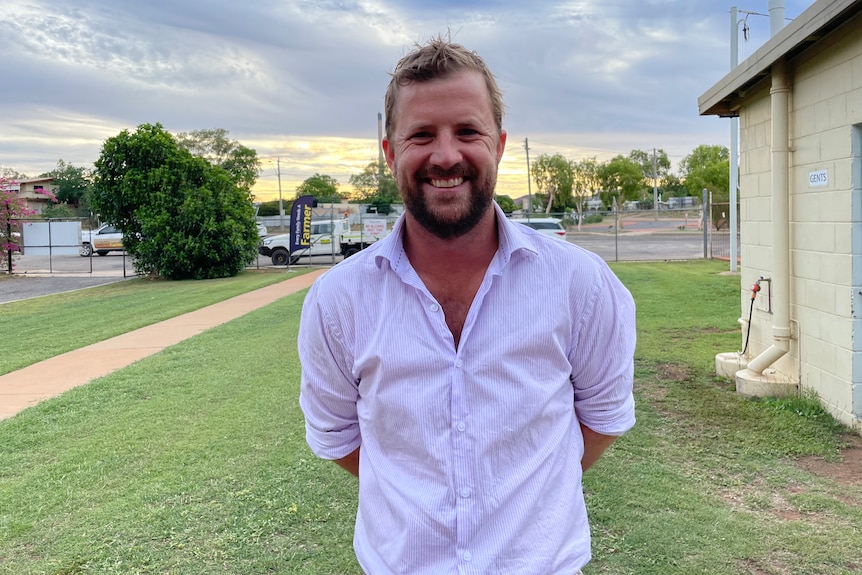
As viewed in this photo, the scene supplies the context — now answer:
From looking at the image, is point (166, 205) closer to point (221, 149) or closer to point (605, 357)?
point (605, 357)

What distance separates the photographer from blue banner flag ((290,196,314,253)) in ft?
77.5

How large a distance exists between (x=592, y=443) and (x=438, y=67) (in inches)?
45.7

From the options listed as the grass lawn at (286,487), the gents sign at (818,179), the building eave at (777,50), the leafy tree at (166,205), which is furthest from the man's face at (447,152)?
the leafy tree at (166,205)

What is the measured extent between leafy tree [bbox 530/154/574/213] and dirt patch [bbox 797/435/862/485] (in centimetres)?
6615

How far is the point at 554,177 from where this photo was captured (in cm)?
7094

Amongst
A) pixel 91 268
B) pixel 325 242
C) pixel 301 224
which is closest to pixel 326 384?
pixel 301 224

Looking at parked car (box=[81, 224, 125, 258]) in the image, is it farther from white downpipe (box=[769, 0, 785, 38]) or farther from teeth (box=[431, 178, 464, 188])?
teeth (box=[431, 178, 464, 188])

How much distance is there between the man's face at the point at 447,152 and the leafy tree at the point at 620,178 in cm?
6875

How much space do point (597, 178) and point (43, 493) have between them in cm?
6846

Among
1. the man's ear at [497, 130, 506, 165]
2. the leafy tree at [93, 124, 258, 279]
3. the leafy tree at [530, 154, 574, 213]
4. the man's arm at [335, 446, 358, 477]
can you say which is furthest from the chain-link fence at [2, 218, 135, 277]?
the leafy tree at [530, 154, 574, 213]

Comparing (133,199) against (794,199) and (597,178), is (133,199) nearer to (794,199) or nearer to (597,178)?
(794,199)

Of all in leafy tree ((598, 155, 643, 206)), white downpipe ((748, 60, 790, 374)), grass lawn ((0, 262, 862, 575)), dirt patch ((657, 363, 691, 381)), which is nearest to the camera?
grass lawn ((0, 262, 862, 575))

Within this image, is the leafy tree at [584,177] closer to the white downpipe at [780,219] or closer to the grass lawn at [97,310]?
the grass lawn at [97,310]

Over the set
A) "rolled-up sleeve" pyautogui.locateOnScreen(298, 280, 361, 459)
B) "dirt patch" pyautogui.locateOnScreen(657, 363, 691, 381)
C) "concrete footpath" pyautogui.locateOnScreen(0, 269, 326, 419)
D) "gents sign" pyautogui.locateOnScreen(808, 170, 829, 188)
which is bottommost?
"dirt patch" pyautogui.locateOnScreen(657, 363, 691, 381)
